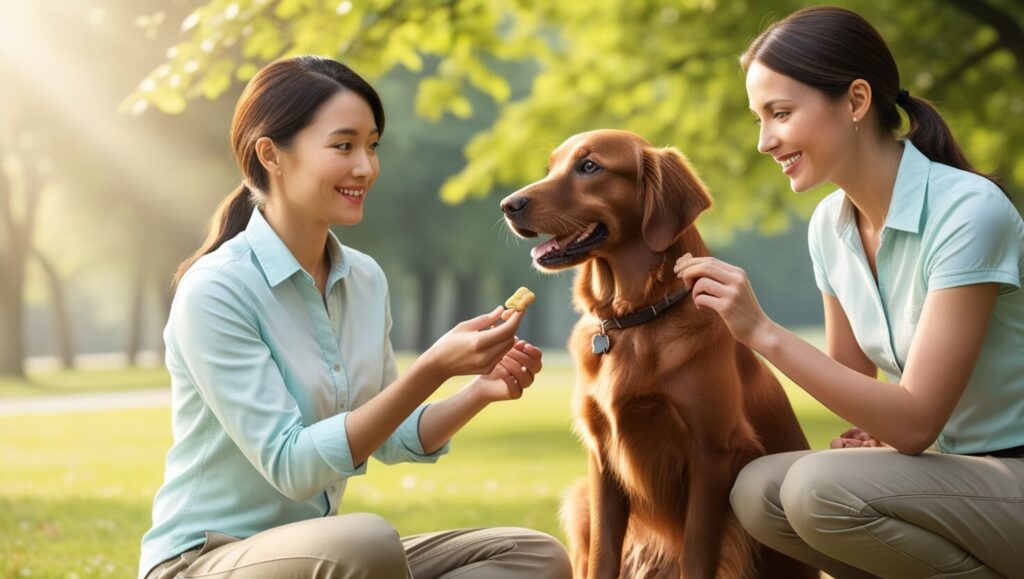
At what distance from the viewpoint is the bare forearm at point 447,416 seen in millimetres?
3445

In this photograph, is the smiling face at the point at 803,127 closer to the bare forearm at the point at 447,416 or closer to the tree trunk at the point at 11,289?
the bare forearm at the point at 447,416

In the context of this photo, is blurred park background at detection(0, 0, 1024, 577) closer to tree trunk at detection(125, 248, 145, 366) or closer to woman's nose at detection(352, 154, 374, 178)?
tree trunk at detection(125, 248, 145, 366)

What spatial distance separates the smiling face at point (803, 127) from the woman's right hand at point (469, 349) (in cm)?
94

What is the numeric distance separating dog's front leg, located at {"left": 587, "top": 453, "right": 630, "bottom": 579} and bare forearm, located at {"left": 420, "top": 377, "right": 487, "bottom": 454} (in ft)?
1.75

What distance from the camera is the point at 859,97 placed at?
3.26 meters

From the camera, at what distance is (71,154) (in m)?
23.4

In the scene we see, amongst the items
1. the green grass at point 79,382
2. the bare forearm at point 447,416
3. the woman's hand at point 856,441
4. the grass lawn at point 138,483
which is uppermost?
the bare forearm at point 447,416

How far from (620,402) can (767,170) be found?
10.2 m

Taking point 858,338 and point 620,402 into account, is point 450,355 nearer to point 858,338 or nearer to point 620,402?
point 620,402

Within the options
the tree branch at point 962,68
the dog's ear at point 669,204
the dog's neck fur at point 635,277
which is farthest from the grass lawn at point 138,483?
the tree branch at point 962,68

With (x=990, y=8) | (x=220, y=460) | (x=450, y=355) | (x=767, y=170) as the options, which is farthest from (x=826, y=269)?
(x=767, y=170)

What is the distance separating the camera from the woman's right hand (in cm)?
301

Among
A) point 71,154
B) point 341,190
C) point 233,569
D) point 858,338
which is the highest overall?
point 341,190

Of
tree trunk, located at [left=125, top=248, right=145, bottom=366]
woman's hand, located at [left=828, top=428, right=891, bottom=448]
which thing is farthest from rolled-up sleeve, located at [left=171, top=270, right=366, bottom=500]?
tree trunk, located at [left=125, top=248, right=145, bottom=366]
